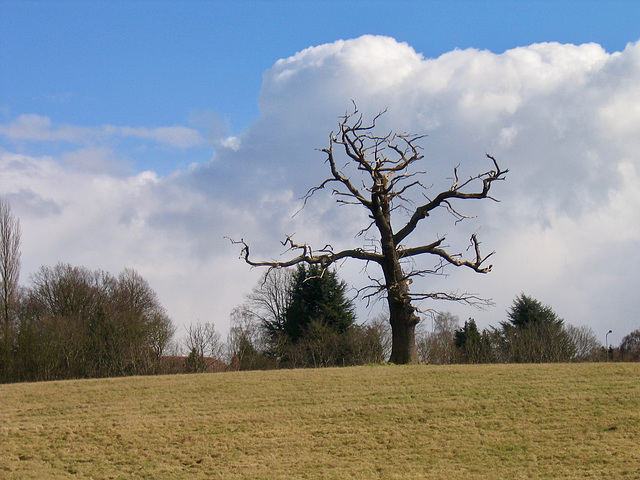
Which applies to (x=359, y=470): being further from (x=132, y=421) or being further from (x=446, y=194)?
(x=446, y=194)

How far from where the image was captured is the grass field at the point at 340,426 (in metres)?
13.8

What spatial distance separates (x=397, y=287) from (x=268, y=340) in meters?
25.2

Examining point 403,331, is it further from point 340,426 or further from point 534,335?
point 534,335

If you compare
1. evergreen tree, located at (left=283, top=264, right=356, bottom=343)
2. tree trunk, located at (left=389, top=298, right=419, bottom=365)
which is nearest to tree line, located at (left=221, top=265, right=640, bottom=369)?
evergreen tree, located at (left=283, top=264, right=356, bottom=343)

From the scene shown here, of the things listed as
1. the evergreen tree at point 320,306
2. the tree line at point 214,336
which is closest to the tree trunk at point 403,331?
the tree line at point 214,336

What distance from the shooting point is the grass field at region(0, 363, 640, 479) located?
13750mm

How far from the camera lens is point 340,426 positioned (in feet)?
52.3

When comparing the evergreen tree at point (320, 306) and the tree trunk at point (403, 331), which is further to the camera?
the evergreen tree at point (320, 306)

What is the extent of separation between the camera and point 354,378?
2014cm

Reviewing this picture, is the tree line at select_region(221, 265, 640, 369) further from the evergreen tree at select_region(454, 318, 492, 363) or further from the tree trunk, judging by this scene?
the tree trunk

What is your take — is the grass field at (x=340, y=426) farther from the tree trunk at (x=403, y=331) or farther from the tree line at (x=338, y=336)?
the tree line at (x=338, y=336)

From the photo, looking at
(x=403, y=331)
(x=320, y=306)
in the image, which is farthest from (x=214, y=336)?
(x=403, y=331)

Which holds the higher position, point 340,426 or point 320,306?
point 320,306

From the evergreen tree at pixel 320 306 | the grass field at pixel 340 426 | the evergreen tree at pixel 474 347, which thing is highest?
the evergreen tree at pixel 320 306
